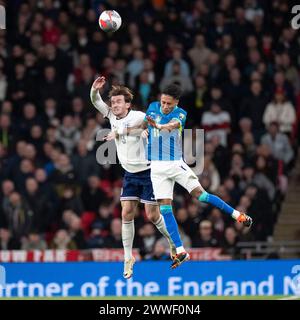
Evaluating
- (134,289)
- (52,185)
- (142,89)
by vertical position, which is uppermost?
(142,89)

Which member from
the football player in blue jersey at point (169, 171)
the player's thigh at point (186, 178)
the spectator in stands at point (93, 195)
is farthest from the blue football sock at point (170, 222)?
the spectator in stands at point (93, 195)

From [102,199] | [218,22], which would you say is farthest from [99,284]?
[218,22]

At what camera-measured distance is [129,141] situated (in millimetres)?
17609

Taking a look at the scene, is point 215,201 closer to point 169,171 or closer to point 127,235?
point 169,171

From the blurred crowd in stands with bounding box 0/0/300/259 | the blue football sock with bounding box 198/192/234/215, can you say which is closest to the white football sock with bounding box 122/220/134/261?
the blue football sock with bounding box 198/192/234/215

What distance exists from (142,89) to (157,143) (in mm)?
7680

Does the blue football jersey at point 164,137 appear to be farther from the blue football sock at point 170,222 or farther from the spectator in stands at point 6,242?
the spectator in stands at point 6,242

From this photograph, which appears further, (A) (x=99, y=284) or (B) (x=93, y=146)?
(B) (x=93, y=146)

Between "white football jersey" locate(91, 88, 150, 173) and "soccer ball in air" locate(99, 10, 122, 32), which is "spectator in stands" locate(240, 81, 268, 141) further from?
"soccer ball in air" locate(99, 10, 122, 32)

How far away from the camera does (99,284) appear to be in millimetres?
20672

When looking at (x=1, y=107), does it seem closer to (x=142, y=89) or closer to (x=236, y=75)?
(x=142, y=89)

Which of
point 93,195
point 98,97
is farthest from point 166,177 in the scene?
point 93,195

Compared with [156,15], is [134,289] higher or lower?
lower

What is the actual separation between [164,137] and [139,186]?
2.90 ft
